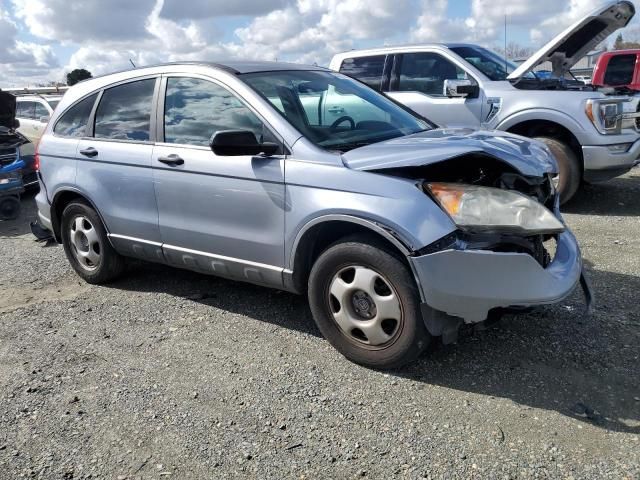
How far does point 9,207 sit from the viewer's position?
8.59 m

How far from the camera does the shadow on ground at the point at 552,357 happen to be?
124 inches

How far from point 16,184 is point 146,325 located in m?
5.32

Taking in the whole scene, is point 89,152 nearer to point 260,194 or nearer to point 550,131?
point 260,194

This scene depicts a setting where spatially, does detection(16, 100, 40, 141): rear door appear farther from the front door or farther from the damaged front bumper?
the damaged front bumper

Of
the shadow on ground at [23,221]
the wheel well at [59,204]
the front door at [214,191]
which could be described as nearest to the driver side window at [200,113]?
the front door at [214,191]

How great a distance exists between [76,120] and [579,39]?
21.7 feet

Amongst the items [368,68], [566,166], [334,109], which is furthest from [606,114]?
[334,109]

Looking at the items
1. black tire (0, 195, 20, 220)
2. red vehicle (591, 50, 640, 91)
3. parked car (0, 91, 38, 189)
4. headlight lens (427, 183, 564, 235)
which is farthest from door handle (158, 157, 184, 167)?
red vehicle (591, 50, 640, 91)

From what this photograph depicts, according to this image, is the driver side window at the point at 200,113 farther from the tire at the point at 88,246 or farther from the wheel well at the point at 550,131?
the wheel well at the point at 550,131

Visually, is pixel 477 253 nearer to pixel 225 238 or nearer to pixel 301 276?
pixel 301 276

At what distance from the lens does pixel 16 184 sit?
856 centimetres

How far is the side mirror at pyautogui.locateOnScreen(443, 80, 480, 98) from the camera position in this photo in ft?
23.4

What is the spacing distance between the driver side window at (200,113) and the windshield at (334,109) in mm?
188

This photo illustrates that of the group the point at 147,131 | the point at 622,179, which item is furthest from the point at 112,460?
the point at 622,179
